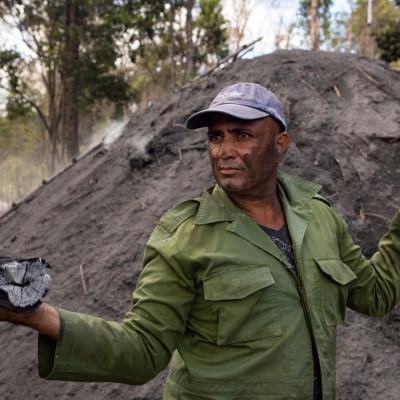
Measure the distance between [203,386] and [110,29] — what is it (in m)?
15.0

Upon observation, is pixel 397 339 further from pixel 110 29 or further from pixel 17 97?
pixel 17 97

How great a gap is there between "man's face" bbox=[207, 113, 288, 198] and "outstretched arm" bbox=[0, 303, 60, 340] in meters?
0.67

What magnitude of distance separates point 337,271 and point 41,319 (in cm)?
90

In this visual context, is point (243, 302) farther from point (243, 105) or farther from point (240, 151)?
point (243, 105)

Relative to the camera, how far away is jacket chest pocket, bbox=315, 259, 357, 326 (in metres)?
1.59

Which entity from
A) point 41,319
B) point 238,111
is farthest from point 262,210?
point 41,319

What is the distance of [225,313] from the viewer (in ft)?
4.84

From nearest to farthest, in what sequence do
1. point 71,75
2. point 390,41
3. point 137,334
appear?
1. point 137,334
2. point 390,41
3. point 71,75

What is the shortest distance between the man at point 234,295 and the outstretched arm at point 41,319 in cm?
7

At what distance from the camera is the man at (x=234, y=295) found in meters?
1.42

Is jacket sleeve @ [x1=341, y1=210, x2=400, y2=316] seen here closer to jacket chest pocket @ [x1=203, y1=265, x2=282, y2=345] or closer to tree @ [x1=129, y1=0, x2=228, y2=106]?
jacket chest pocket @ [x1=203, y1=265, x2=282, y2=345]

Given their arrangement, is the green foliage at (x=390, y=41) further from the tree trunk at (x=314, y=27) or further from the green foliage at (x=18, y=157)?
the green foliage at (x=18, y=157)

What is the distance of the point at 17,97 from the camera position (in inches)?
690

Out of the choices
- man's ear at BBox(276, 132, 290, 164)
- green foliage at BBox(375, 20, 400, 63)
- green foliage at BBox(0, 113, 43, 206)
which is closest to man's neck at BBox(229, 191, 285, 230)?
man's ear at BBox(276, 132, 290, 164)
